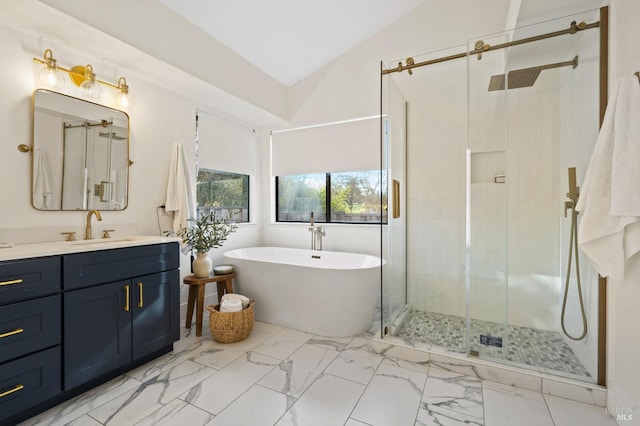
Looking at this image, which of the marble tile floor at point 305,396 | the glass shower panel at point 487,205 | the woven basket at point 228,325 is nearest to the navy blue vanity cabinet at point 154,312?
the marble tile floor at point 305,396

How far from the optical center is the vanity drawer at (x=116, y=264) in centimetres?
176

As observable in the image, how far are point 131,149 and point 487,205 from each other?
292cm

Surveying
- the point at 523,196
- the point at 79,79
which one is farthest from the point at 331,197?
the point at 79,79

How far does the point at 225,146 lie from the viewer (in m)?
3.59

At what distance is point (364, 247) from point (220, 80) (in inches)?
89.7

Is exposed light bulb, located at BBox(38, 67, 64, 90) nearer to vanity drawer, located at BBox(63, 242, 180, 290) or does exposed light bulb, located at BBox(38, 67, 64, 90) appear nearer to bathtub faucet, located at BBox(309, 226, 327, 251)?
vanity drawer, located at BBox(63, 242, 180, 290)

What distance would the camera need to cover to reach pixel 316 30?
10.1 ft

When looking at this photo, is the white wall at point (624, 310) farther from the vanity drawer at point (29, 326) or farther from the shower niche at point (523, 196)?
the vanity drawer at point (29, 326)

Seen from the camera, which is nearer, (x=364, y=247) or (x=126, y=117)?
(x=126, y=117)

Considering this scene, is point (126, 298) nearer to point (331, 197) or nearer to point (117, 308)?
point (117, 308)

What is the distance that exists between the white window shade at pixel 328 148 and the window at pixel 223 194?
1.64ft

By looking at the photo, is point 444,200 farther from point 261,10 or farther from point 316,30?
point 261,10

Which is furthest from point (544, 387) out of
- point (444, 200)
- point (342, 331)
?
point (444, 200)

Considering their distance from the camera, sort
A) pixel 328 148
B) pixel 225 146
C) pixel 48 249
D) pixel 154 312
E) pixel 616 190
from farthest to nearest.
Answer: pixel 328 148
pixel 225 146
pixel 154 312
pixel 48 249
pixel 616 190
